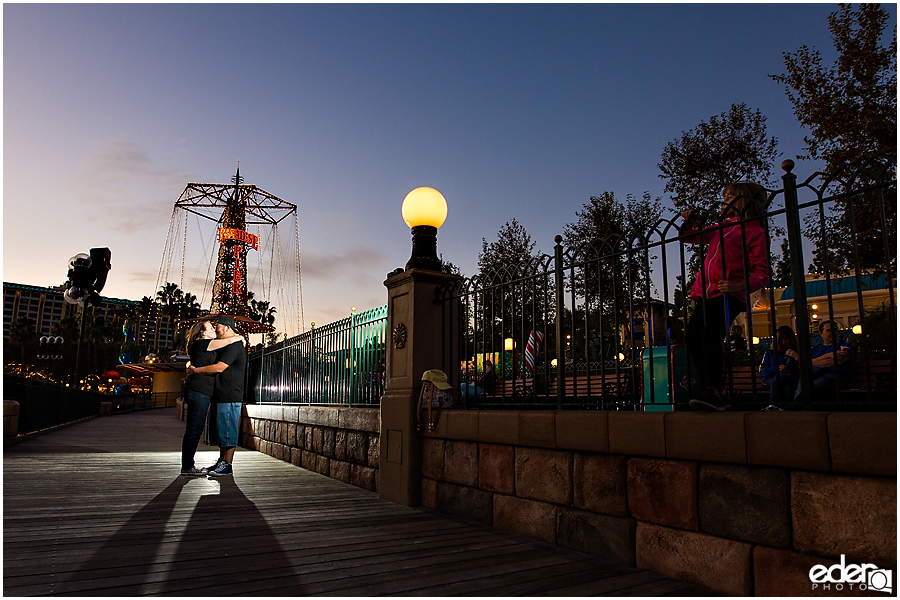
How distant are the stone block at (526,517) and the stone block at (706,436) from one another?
1.17m

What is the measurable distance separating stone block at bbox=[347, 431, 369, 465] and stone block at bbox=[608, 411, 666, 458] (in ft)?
12.7

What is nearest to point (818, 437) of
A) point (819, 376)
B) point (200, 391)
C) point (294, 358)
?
point (819, 376)

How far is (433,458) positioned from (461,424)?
24.3 inches

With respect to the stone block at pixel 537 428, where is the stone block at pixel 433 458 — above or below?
below

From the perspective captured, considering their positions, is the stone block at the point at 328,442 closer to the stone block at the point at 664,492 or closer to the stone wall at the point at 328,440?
the stone wall at the point at 328,440

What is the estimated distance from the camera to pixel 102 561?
141 inches

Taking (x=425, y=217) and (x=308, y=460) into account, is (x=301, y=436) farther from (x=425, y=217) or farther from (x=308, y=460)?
(x=425, y=217)

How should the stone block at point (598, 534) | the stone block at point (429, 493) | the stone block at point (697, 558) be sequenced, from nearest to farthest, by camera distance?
the stone block at point (697, 558) < the stone block at point (598, 534) < the stone block at point (429, 493)

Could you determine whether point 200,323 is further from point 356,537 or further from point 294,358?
point 356,537

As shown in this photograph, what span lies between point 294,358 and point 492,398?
5942 mm

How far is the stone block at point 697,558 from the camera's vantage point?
10.00 feet

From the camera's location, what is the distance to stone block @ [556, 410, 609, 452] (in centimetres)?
390

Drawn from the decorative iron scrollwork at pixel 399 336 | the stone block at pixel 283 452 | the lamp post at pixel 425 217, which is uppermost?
the lamp post at pixel 425 217

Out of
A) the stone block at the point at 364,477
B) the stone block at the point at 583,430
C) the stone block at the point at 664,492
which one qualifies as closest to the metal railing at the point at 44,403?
the stone block at the point at 364,477
